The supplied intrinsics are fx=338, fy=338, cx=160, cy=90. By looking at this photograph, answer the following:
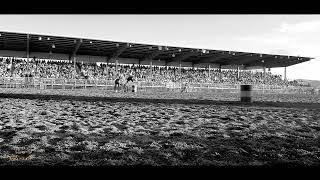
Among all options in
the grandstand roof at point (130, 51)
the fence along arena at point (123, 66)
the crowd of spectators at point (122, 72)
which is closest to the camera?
the fence along arena at point (123, 66)

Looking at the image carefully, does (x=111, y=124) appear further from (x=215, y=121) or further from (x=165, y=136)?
(x=215, y=121)

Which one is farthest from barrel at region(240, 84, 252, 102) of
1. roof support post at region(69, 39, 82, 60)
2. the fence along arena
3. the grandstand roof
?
roof support post at region(69, 39, 82, 60)

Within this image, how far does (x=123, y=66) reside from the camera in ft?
144

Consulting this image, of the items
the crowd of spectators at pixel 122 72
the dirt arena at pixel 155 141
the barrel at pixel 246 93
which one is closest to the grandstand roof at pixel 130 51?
the crowd of spectators at pixel 122 72

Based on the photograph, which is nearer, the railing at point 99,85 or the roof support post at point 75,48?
the railing at point 99,85

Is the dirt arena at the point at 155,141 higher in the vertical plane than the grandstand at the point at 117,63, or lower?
lower

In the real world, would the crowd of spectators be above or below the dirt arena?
above

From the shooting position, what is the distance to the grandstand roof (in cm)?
3444

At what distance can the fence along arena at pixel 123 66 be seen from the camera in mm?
32406

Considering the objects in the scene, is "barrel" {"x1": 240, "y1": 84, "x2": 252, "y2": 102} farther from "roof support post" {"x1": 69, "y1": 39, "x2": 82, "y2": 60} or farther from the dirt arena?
"roof support post" {"x1": 69, "y1": 39, "x2": 82, "y2": 60}

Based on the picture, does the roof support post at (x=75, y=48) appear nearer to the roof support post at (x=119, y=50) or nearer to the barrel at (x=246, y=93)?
the roof support post at (x=119, y=50)
